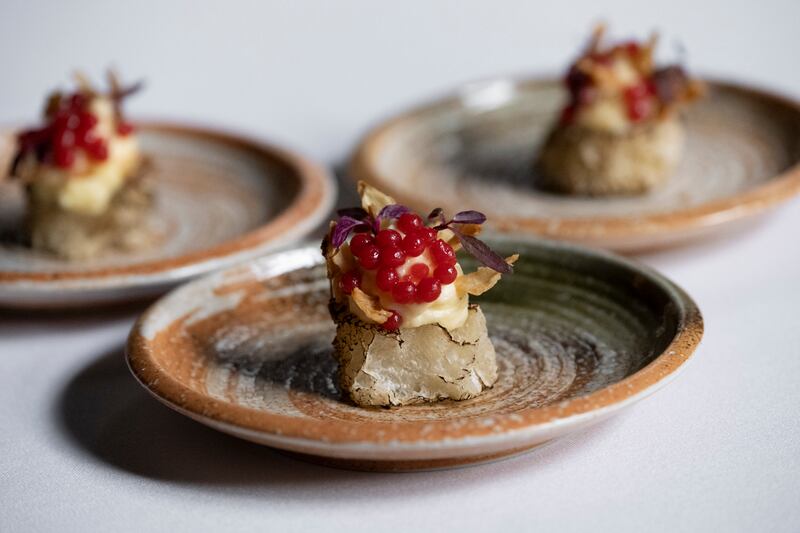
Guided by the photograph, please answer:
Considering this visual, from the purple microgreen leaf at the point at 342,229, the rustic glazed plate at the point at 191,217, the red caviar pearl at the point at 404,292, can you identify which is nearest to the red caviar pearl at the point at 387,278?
the red caviar pearl at the point at 404,292

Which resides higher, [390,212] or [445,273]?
[390,212]

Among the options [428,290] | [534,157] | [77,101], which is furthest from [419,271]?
[534,157]

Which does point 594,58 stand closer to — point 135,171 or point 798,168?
point 798,168

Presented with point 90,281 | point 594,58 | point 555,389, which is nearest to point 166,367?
point 90,281

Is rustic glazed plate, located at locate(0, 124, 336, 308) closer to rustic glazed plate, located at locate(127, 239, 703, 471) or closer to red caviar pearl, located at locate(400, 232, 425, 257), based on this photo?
rustic glazed plate, located at locate(127, 239, 703, 471)

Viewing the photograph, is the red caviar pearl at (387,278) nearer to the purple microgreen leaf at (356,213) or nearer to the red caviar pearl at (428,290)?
the red caviar pearl at (428,290)

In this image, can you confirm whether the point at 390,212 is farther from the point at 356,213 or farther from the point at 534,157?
the point at 534,157

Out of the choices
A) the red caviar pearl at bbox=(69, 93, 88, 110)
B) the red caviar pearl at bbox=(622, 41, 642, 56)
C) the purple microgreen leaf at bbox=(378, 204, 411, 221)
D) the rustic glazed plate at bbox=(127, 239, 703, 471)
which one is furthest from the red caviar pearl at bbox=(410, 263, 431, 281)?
the red caviar pearl at bbox=(622, 41, 642, 56)
